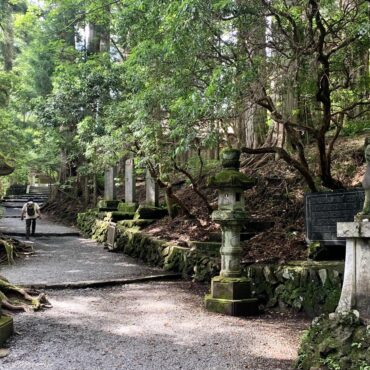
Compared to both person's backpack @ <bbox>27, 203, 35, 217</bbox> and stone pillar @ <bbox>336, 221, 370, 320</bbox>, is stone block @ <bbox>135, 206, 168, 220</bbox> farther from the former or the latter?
stone pillar @ <bbox>336, 221, 370, 320</bbox>

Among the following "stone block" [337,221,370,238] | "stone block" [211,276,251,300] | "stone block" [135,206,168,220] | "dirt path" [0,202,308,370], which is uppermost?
"stone block" [337,221,370,238]

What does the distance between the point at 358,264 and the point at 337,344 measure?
79cm

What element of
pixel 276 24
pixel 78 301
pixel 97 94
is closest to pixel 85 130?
pixel 97 94

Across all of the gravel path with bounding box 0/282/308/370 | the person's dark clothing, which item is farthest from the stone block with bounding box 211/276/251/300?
the person's dark clothing

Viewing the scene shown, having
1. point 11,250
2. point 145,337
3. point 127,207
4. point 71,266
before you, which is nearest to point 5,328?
point 145,337

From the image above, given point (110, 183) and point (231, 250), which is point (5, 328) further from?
point (110, 183)

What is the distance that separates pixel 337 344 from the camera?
412 centimetres

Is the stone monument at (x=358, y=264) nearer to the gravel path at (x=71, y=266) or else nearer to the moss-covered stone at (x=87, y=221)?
the gravel path at (x=71, y=266)

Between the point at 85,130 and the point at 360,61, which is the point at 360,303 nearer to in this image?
the point at 360,61

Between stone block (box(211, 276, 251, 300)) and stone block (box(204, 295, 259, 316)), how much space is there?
0.26ft

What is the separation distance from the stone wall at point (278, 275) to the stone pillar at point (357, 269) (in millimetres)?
2376

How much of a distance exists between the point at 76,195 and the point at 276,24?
17888 mm

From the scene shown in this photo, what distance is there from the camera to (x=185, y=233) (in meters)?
11.9

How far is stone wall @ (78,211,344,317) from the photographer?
6.85 metres
